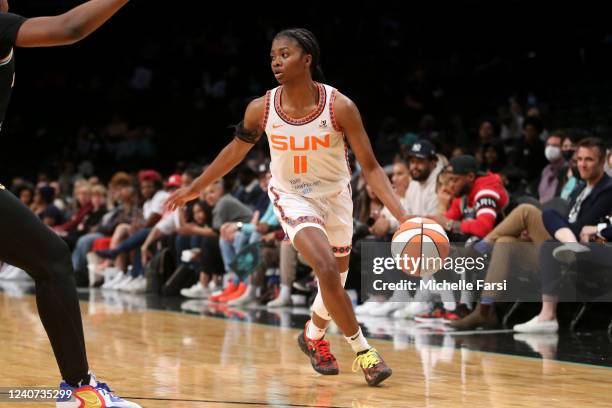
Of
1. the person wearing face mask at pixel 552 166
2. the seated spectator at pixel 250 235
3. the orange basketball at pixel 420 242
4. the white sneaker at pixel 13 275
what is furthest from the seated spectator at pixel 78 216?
the orange basketball at pixel 420 242

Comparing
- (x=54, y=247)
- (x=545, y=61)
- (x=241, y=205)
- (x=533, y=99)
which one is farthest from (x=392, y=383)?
(x=545, y=61)

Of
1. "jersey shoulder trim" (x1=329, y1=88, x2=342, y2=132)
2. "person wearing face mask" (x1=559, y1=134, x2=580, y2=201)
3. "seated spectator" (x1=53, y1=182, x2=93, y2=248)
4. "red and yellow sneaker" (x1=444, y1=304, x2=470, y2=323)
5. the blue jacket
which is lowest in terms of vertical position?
"red and yellow sneaker" (x1=444, y1=304, x2=470, y2=323)

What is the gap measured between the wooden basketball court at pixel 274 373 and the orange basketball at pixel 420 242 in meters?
0.63

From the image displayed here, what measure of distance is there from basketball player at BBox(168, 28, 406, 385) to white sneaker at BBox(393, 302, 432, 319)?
2.97 meters

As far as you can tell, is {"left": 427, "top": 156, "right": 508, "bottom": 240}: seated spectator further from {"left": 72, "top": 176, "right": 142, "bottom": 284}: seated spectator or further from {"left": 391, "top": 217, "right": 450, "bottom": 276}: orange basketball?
{"left": 72, "top": 176, "right": 142, "bottom": 284}: seated spectator

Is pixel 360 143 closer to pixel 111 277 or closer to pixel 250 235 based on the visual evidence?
pixel 250 235

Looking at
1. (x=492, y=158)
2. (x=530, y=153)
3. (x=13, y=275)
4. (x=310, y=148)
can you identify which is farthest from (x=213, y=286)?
(x=310, y=148)

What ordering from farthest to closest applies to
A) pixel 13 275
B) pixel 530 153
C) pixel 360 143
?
pixel 13 275
pixel 530 153
pixel 360 143

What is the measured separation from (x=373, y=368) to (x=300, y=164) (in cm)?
113

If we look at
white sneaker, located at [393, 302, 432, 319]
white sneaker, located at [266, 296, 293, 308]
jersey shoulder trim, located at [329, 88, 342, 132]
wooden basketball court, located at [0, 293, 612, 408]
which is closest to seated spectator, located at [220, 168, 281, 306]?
white sneaker, located at [266, 296, 293, 308]

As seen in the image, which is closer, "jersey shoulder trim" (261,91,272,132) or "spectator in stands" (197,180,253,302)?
"jersey shoulder trim" (261,91,272,132)

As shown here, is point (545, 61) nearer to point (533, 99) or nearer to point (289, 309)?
point (533, 99)

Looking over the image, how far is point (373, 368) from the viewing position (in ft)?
17.3

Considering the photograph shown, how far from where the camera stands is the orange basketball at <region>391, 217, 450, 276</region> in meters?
5.52
